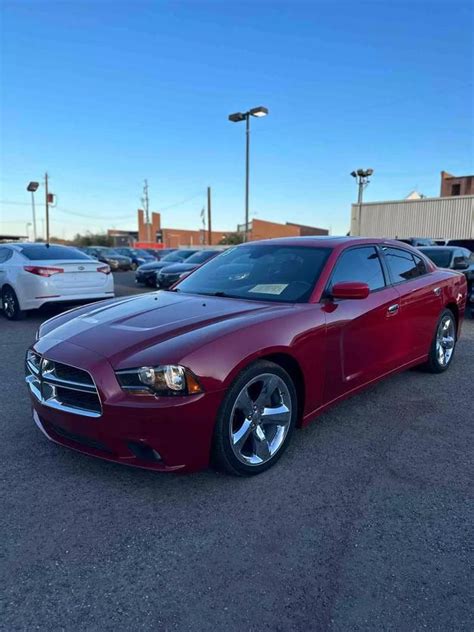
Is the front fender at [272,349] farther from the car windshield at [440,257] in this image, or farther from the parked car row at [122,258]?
the parked car row at [122,258]

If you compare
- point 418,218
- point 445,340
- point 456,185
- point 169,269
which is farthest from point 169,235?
point 445,340

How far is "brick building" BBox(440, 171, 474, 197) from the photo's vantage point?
41281 millimetres

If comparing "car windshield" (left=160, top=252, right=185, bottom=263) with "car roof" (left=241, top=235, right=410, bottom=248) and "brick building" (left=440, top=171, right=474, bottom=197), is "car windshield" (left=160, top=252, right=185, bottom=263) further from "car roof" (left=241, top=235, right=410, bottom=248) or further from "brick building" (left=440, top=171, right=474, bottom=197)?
"brick building" (left=440, top=171, right=474, bottom=197)

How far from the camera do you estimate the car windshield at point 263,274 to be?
3.56 metres

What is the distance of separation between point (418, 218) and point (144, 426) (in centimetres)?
2950

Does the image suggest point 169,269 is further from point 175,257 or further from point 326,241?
point 326,241

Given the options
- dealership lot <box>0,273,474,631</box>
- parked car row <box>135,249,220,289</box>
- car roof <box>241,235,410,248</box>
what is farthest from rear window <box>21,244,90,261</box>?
dealership lot <box>0,273,474,631</box>

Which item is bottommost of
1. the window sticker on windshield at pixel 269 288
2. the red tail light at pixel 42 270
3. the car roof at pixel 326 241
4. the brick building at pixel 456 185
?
the red tail light at pixel 42 270

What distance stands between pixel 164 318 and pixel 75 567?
155 centimetres

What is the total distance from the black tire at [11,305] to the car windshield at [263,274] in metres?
5.30

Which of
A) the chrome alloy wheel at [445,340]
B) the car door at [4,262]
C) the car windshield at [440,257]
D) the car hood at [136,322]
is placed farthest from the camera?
the car windshield at [440,257]

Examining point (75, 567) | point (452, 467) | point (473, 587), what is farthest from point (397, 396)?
point (75, 567)

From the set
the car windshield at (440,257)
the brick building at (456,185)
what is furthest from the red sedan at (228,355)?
the brick building at (456,185)

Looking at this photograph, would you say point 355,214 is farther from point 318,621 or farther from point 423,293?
point 318,621
